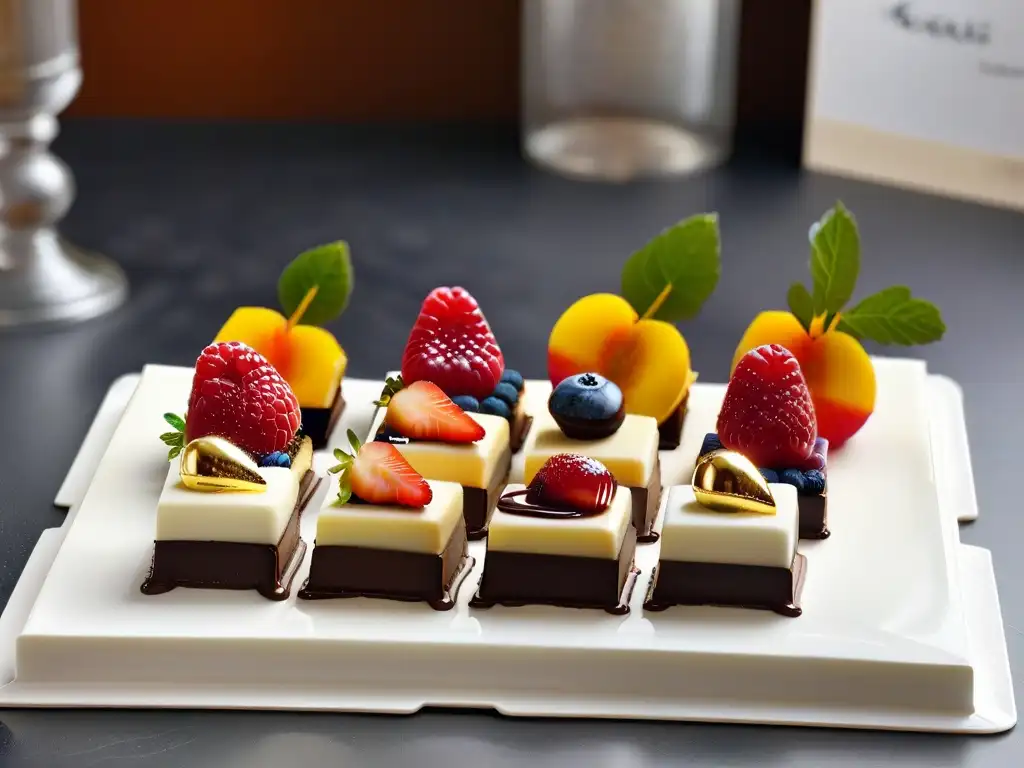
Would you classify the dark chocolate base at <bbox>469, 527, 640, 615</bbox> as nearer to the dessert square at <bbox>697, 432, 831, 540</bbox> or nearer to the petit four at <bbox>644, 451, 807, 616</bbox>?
the petit four at <bbox>644, 451, 807, 616</bbox>

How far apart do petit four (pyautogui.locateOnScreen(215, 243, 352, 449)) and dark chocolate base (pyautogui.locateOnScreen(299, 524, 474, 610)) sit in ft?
0.87

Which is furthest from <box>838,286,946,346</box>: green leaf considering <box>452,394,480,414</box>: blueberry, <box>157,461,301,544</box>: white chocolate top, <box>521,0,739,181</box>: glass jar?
<box>521,0,739,181</box>: glass jar

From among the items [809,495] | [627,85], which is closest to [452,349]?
[809,495]

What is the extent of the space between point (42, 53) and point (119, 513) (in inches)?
27.2

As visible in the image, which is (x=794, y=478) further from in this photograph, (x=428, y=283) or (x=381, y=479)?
(x=428, y=283)

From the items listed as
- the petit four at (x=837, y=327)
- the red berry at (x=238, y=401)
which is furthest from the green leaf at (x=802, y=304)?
the red berry at (x=238, y=401)

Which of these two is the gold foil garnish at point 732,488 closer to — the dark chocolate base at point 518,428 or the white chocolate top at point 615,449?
the white chocolate top at point 615,449

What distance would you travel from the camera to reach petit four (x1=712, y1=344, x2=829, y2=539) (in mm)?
1372

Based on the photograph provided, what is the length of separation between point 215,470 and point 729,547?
381 millimetres

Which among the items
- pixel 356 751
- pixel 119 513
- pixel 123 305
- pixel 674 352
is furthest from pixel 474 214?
pixel 356 751

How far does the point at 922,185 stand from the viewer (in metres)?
2.31

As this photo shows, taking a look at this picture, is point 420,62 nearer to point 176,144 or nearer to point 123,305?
point 176,144

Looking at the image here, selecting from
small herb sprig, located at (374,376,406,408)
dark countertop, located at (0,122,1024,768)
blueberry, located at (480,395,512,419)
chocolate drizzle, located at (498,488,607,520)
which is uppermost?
small herb sprig, located at (374,376,406,408)

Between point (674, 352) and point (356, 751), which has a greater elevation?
point (674, 352)
